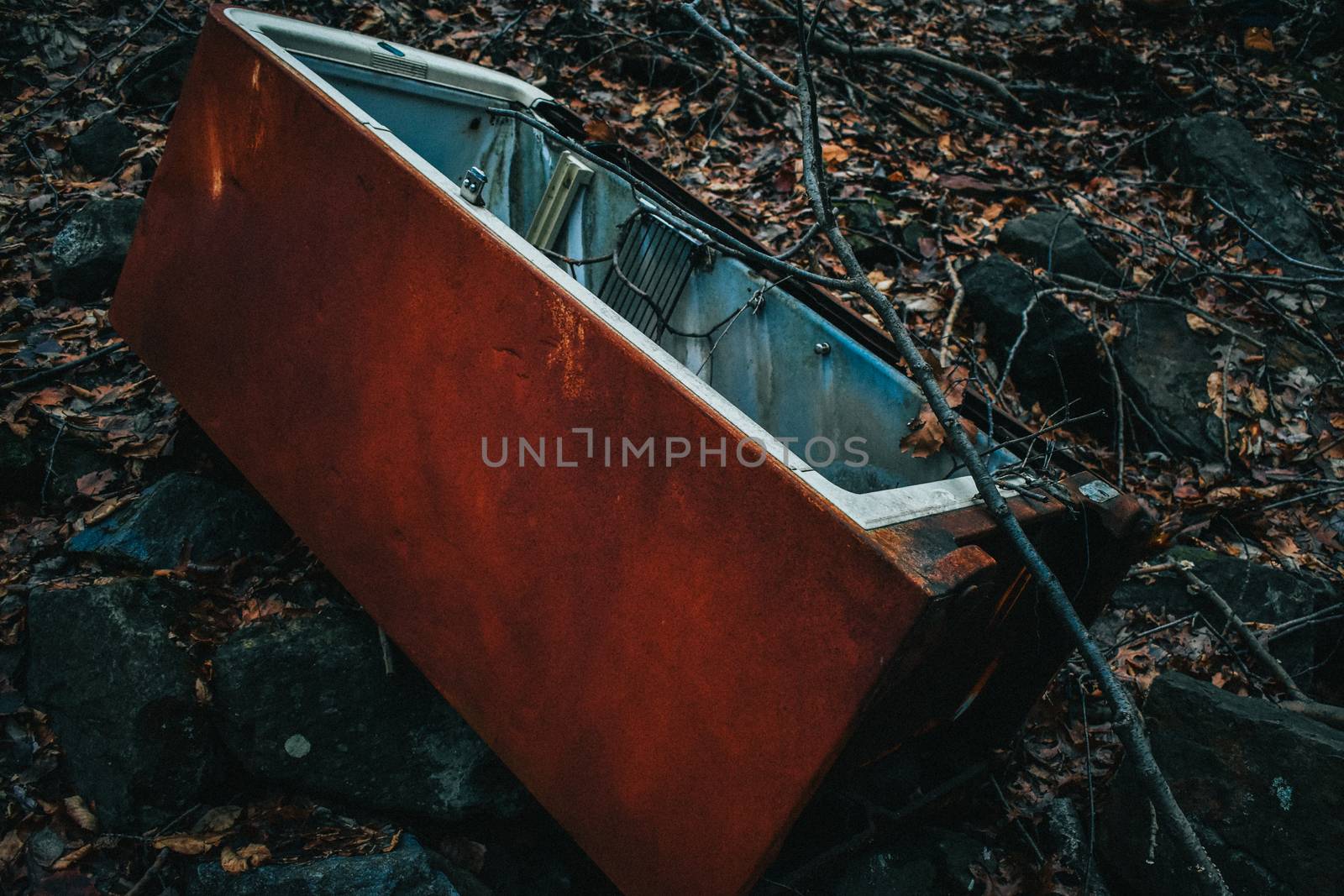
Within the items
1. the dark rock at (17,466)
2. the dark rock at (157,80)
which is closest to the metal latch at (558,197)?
the dark rock at (17,466)

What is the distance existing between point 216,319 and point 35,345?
5.48ft

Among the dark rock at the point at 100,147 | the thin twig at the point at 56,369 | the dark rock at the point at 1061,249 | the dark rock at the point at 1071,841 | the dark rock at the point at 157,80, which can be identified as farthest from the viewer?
the dark rock at the point at 157,80

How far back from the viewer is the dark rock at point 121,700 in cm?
226

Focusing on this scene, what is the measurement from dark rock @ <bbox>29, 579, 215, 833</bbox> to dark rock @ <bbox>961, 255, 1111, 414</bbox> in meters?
3.65

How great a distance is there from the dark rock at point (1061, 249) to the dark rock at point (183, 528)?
13.2ft

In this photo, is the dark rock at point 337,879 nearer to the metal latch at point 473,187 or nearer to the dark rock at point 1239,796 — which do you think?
the metal latch at point 473,187

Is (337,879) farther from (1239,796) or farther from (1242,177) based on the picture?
(1242,177)

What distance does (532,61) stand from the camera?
5758 mm

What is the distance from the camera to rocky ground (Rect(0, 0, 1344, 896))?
88.4 inches

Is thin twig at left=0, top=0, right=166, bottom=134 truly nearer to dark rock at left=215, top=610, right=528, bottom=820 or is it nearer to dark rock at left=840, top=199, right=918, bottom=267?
dark rock at left=215, top=610, right=528, bottom=820

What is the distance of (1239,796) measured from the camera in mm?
2074

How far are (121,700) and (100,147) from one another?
12.3 ft

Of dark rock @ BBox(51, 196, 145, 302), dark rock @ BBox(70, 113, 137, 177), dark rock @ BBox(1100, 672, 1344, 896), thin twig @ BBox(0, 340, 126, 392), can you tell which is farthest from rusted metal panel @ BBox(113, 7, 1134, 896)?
dark rock @ BBox(70, 113, 137, 177)

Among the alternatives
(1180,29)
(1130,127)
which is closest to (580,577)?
(1130,127)
